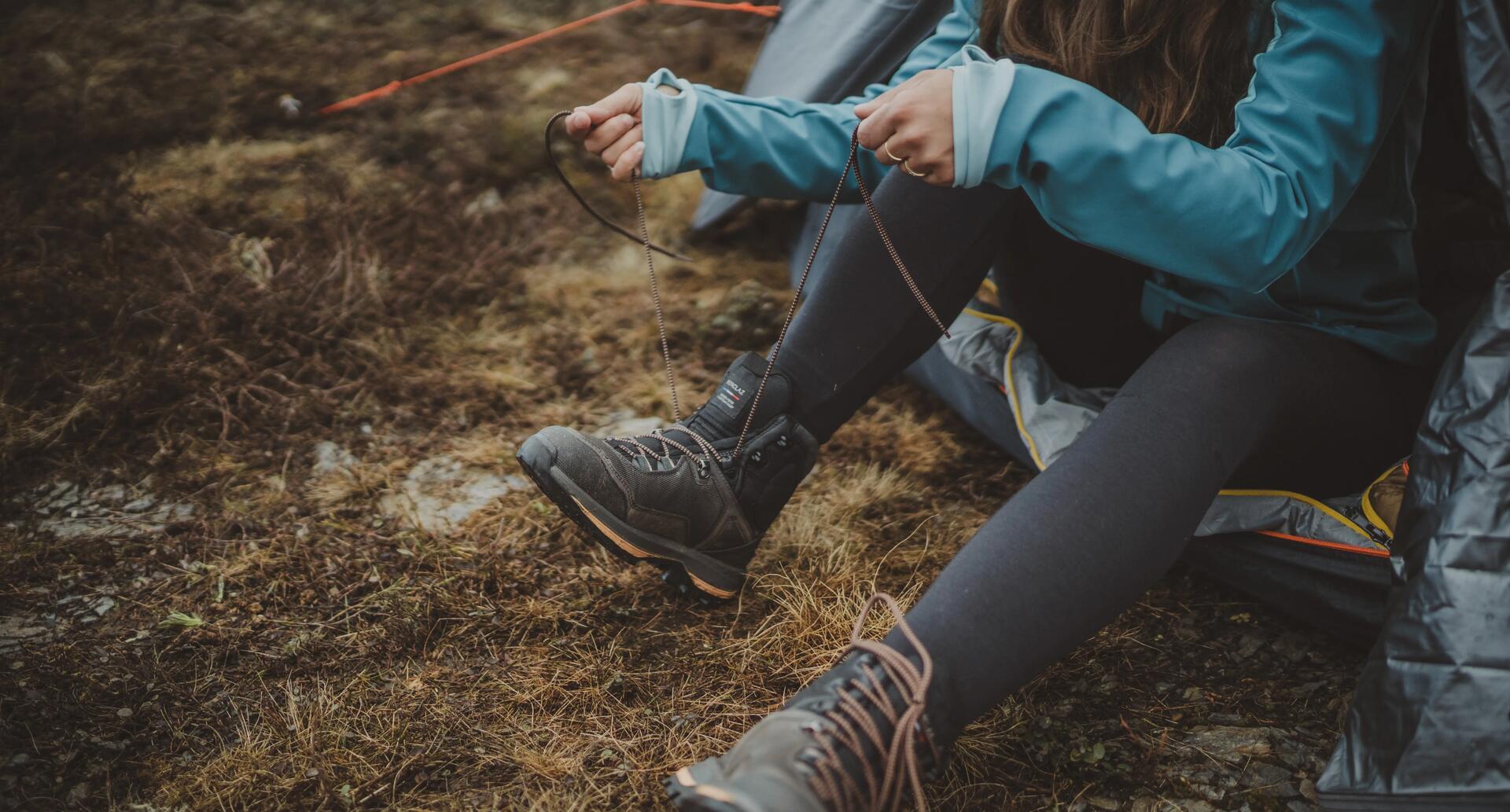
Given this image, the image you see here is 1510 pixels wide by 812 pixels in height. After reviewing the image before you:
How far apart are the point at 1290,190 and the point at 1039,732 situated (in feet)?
2.34

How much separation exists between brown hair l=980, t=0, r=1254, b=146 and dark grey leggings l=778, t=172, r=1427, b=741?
0.61ft

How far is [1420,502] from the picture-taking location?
97 cm

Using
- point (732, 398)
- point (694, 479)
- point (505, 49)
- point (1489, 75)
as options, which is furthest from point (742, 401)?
point (505, 49)

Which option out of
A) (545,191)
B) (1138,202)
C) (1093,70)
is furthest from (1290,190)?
(545,191)

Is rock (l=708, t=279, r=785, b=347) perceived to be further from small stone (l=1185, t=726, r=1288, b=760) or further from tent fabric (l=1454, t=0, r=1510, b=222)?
tent fabric (l=1454, t=0, r=1510, b=222)

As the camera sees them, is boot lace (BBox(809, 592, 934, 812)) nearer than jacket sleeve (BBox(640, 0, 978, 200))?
Yes

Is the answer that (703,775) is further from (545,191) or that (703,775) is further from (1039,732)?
(545,191)

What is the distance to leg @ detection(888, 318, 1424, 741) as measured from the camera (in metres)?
0.92

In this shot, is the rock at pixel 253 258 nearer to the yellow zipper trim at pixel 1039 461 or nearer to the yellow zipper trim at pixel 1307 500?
the yellow zipper trim at pixel 1039 461

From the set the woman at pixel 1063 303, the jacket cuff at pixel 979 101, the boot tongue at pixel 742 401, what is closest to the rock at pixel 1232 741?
the woman at pixel 1063 303

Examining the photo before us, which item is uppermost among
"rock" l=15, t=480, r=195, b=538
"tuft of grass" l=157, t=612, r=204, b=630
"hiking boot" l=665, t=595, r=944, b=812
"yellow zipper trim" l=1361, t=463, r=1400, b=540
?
"yellow zipper trim" l=1361, t=463, r=1400, b=540

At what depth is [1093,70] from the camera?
114 centimetres

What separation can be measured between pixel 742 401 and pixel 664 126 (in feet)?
1.27

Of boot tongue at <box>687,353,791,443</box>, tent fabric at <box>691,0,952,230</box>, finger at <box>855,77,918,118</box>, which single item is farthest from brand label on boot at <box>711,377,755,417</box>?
tent fabric at <box>691,0,952,230</box>
